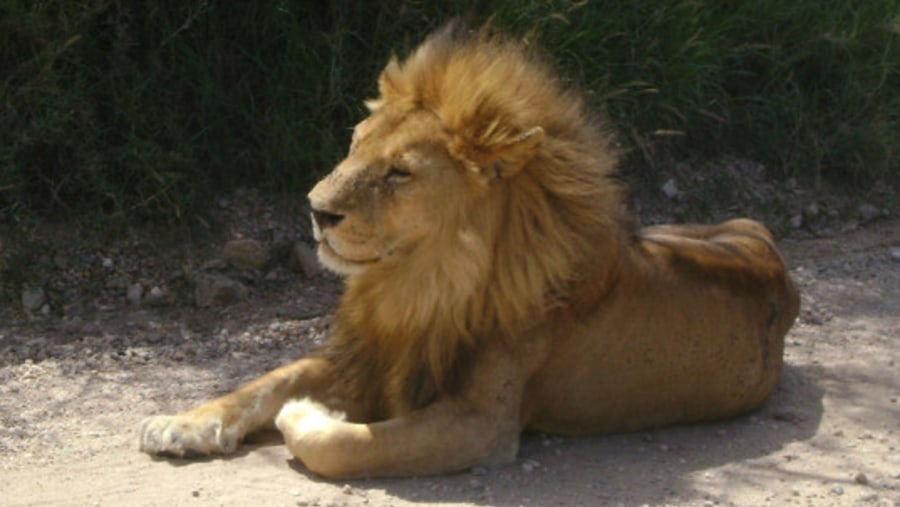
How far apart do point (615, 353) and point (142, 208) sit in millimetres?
2073

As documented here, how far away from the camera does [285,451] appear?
3375mm

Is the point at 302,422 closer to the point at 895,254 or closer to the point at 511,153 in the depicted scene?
the point at 511,153

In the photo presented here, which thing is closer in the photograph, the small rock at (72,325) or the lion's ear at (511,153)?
the lion's ear at (511,153)

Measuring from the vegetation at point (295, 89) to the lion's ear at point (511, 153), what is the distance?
1114mm

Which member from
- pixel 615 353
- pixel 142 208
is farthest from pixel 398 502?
pixel 142 208

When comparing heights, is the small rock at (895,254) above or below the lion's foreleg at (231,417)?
above

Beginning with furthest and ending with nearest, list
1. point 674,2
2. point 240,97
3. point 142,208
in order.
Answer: point 674,2
point 240,97
point 142,208

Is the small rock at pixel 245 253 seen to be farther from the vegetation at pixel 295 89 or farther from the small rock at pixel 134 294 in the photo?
the small rock at pixel 134 294

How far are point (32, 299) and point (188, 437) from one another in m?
1.53

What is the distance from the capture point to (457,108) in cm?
323

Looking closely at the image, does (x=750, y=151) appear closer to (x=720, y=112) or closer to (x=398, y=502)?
(x=720, y=112)

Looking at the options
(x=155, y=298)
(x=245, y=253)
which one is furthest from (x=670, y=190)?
(x=155, y=298)

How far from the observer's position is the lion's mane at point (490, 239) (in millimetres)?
3219

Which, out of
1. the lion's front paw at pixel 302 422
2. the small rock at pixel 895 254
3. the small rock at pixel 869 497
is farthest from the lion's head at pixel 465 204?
the small rock at pixel 895 254
